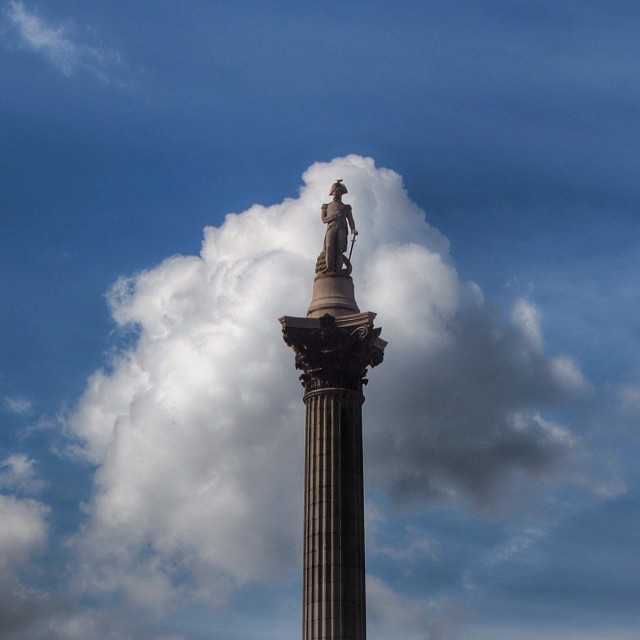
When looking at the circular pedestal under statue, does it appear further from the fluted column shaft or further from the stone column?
the fluted column shaft

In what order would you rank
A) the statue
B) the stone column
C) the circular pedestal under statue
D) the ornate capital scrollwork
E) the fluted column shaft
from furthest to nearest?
1. the statue
2. the circular pedestal under statue
3. the ornate capital scrollwork
4. the stone column
5. the fluted column shaft

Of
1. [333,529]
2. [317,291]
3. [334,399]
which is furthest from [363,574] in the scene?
[317,291]

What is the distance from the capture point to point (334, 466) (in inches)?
2135

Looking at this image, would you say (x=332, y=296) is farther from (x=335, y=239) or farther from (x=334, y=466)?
(x=334, y=466)

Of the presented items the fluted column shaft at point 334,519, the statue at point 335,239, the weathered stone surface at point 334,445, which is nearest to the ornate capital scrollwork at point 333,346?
the weathered stone surface at point 334,445

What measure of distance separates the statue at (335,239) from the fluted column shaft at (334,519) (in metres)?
6.33

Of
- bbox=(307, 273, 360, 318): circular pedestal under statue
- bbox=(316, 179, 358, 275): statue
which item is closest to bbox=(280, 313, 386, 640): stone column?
bbox=(307, 273, 360, 318): circular pedestal under statue

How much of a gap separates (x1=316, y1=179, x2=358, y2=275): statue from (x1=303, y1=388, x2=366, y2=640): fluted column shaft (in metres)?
6.33

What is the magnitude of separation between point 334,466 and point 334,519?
225 cm

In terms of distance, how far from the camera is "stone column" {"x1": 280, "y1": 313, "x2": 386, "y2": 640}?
52.0 metres

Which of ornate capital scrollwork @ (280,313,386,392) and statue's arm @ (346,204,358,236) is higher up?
statue's arm @ (346,204,358,236)

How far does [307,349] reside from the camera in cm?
5628

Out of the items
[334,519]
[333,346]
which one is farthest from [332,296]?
[334,519]

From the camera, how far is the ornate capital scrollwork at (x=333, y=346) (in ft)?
183
